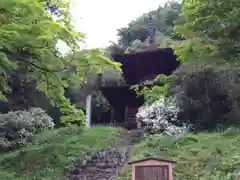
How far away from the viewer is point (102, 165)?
41.2ft

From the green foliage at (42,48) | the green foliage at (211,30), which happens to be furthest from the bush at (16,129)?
the green foliage at (211,30)

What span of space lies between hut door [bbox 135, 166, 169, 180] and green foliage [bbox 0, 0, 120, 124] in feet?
9.61

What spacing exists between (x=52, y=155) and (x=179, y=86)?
5.55 meters

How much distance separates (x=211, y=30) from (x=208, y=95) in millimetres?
2812

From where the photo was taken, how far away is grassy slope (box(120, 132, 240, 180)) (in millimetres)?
10320

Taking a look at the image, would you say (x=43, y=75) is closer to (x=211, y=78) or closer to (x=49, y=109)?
(x=211, y=78)

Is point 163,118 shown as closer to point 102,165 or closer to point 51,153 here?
point 102,165

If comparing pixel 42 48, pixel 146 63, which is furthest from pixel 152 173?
pixel 146 63

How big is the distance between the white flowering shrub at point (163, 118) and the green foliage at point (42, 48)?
17.5 ft

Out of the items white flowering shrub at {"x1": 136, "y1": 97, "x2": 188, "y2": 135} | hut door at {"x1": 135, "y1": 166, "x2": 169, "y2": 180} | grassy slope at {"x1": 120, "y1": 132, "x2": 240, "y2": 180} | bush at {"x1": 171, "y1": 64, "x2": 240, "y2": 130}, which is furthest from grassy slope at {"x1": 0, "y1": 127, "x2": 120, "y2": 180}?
hut door at {"x1": 135, "y1": 166, "x2": 169, "y2": 180}

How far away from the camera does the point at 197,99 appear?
15438 mm

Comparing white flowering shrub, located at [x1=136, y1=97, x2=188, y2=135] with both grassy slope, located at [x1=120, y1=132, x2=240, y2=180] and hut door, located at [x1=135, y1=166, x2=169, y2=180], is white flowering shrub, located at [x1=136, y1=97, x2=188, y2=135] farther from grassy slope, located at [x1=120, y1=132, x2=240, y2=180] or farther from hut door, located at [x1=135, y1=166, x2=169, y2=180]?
hut door, located at [x1=135, y1=166, x2=169, y2=180]

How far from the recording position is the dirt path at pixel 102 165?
11797 millimetres

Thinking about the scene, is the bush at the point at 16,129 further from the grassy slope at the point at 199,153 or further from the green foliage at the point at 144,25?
the green foliage at the point at 144,25
